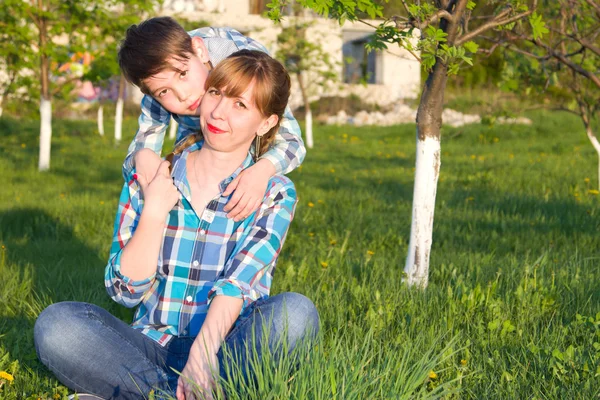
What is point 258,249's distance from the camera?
2.83m

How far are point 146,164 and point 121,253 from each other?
0.39 metres

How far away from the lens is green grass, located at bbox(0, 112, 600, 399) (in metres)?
2.89

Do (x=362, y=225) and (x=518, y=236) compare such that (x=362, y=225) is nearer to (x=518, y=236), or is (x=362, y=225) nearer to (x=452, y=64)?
(x=518, y=236)

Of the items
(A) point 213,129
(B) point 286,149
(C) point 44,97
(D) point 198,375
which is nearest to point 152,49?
(A) point 213,129

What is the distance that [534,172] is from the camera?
32.7 feet

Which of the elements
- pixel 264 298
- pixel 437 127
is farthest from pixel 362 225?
pixel 264 298

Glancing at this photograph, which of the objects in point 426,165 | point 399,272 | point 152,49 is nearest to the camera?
point 152,49

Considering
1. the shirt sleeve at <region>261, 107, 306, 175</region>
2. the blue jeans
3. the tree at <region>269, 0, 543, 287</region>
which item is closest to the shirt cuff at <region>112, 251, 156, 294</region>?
the blue jeans

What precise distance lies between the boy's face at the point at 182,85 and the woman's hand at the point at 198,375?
983mm

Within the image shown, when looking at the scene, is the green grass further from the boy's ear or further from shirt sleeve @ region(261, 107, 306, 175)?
the boy's ear

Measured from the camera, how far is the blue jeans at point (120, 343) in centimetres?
274

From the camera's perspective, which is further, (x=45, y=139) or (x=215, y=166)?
(x=45, y=139)

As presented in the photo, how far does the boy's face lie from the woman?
115mm

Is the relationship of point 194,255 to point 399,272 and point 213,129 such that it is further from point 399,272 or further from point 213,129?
point 399,272
